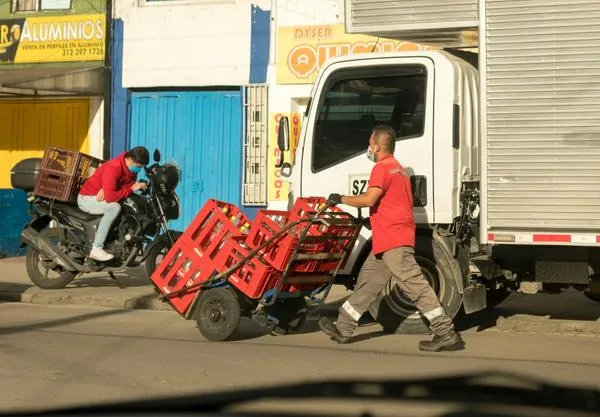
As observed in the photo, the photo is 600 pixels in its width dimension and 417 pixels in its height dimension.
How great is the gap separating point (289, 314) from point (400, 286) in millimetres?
1334

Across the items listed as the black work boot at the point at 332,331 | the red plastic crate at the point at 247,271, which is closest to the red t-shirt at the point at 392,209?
the black work boot at the point at 332,331

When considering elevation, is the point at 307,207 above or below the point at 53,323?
above

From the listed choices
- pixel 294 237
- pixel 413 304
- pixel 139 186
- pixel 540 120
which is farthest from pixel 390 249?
pixel 139 186

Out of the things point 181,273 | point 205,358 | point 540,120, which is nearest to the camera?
point 205,358

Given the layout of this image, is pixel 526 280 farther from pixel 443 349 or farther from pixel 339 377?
pixel 339 377

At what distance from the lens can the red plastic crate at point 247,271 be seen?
820 cm

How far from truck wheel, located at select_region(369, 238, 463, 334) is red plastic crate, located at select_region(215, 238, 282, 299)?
1.32 metres

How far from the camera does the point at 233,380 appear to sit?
6762 mm

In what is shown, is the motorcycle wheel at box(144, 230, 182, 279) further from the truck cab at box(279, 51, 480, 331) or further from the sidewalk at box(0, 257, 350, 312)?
the truck cab at box(279, 51, 480, 331)

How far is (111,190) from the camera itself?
1125 centimetres

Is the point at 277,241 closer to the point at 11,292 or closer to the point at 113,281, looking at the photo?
the point at 11,292

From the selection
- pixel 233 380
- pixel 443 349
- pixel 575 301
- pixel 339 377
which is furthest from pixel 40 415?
pixel 575 301

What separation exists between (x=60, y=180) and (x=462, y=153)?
5.23 metres

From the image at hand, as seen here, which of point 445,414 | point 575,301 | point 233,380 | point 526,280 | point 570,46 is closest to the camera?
point 445,414
